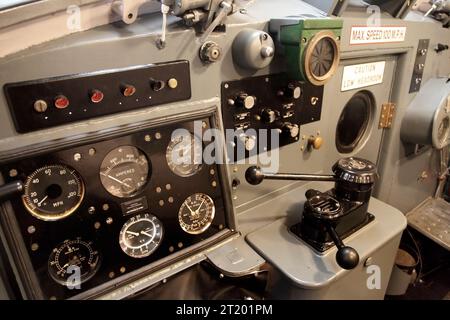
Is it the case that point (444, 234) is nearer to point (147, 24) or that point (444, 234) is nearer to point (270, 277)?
point (270, 277)

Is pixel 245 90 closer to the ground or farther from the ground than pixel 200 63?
closer to the ground

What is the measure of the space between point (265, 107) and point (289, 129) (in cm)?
14

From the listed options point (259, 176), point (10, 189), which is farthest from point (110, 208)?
point (259, 176)

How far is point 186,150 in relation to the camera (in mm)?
944

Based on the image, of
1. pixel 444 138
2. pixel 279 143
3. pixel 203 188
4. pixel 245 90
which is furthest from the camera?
pixel 444 138

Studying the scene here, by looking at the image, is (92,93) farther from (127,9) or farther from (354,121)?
(354,121)

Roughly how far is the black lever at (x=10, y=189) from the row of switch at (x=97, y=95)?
164mm

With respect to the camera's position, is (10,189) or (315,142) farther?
(315,142)

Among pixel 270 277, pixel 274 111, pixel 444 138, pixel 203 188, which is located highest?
pixel 274 111

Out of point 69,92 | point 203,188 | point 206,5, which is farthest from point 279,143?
point 69,92

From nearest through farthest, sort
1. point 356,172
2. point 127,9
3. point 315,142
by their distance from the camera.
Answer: point 127,9, point 356,172, point 315,142

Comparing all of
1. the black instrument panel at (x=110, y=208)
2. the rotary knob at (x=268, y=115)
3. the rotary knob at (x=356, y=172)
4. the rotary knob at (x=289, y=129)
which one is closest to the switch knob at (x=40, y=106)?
the black instrument panel at (x=110, y=208)

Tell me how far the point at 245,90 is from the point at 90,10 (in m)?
0.52
